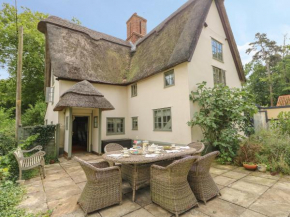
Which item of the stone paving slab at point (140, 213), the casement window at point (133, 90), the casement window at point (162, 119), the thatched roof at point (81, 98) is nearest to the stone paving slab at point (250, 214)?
the stone paving slab at point (140, 213)

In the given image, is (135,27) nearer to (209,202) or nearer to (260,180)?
(260,180)

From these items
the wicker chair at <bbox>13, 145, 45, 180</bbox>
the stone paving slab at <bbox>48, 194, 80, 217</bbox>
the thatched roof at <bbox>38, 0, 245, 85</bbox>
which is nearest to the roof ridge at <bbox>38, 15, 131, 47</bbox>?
the thatched roof at <bbox>38, 0, 245, 85</bbox>

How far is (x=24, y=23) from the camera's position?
52.2ft

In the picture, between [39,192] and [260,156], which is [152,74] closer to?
[260,156]

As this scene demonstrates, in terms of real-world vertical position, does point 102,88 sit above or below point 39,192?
above

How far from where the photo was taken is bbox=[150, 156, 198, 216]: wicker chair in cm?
253

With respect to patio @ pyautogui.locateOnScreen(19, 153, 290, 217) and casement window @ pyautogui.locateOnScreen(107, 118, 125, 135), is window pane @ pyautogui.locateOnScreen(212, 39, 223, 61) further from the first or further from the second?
casement window @ pyautogui.locateOnScreen(107, 118, 125, 135)

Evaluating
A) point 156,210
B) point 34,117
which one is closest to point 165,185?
point 156,210

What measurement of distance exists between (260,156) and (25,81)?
21899 mm

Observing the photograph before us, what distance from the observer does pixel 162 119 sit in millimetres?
8008

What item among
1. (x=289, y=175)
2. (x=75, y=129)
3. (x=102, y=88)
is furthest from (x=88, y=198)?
(x=75, y=129)

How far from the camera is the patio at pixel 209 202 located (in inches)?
105

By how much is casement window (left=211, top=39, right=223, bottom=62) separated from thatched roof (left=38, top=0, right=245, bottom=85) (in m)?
1.14

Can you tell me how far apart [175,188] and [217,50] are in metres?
8.72
